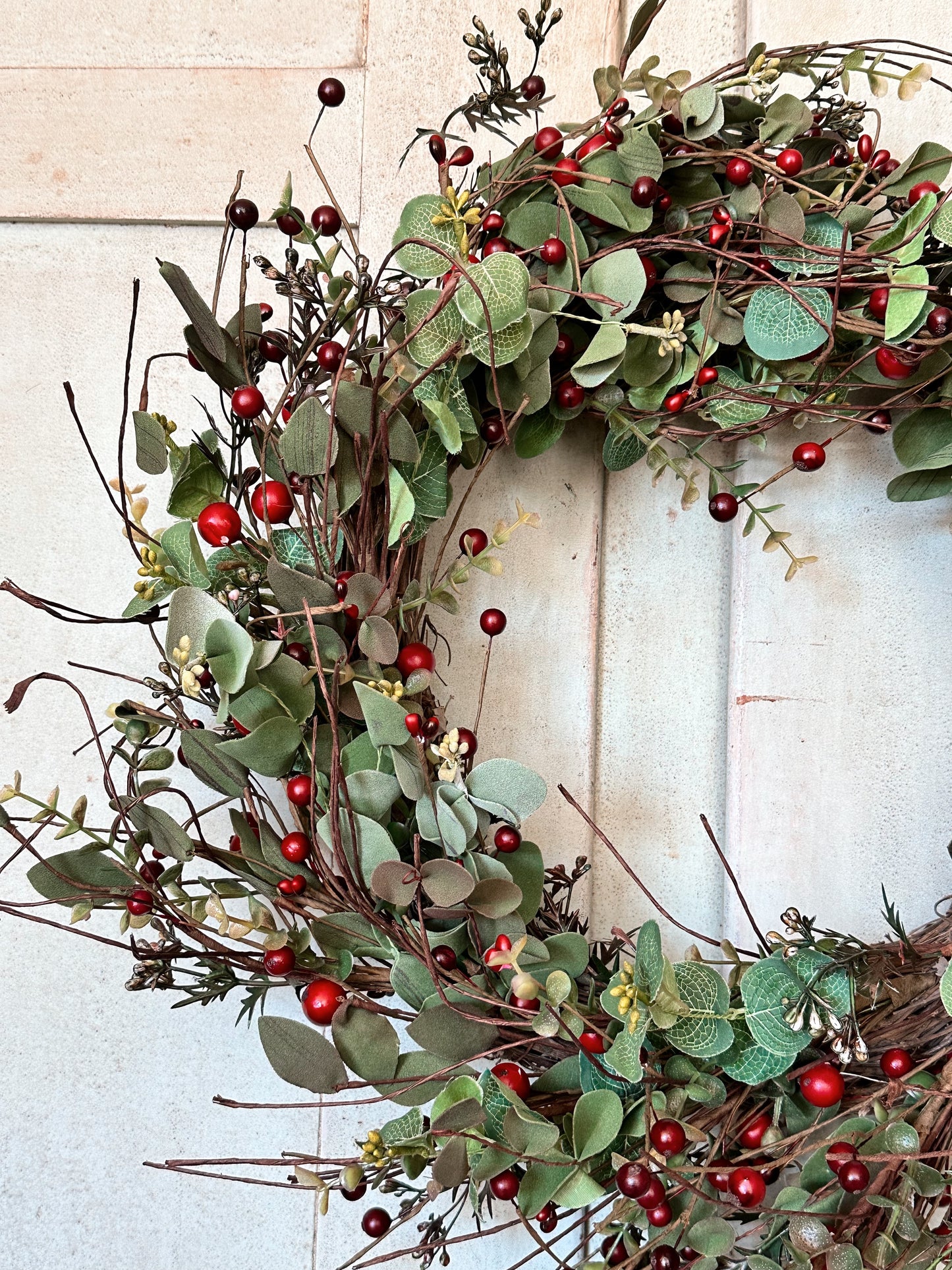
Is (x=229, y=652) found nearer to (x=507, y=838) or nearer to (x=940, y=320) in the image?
(x=507, y=838)

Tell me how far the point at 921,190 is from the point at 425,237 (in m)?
0.45

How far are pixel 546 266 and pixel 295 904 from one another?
0.61 meters

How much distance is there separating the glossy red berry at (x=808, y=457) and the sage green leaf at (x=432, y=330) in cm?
35

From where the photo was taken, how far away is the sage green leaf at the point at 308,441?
73cm

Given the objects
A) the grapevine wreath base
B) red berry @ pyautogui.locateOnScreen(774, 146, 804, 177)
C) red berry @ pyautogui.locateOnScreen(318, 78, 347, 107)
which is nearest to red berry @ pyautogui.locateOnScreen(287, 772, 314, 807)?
the grapevine wreath base

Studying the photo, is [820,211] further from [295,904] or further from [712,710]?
[295,904]

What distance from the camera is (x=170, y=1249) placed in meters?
0.94

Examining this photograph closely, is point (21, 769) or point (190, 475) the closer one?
point (190, 475)

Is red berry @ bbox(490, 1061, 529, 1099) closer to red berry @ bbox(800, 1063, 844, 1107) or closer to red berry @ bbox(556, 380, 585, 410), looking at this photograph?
red berry @ bbox(800, 1063, 844, 1107)

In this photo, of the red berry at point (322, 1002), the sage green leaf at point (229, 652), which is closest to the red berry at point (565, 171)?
the sage green leaf at point (229, 652)

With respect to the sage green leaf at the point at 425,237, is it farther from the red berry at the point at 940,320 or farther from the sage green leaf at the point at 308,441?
the red berry at the point at 940,320

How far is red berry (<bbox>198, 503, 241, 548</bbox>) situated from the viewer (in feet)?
2.48

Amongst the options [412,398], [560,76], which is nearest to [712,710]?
[412,398]

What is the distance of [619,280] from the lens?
2.72 ft
